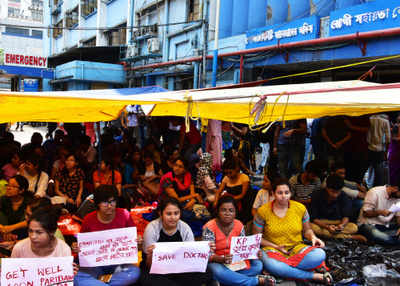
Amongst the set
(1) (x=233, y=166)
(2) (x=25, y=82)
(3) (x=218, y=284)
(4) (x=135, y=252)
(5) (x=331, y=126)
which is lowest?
(3) (x=218, y=284)

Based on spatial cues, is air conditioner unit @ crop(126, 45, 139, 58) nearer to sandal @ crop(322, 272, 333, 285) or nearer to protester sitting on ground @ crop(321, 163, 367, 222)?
protester sitting on ground @ crop(321, 163, 367, 222)

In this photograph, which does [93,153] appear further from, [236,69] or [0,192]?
[236,69]

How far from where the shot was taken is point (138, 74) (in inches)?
701

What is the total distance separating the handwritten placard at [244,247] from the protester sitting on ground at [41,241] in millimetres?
1451

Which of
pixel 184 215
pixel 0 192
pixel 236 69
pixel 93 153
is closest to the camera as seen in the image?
pixel 0 192

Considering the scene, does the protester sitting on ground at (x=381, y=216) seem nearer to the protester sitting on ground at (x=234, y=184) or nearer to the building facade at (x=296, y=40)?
the protester sitting on ground at (x=234, y=184)

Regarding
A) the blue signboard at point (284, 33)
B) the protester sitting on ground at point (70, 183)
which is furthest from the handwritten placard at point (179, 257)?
the blue signboard at point (284, 33)

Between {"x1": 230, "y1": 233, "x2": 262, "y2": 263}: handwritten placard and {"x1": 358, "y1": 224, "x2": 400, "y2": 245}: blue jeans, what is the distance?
1.90 m

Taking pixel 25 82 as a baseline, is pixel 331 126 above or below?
below

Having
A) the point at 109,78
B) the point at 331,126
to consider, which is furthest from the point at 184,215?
the point at 109,78

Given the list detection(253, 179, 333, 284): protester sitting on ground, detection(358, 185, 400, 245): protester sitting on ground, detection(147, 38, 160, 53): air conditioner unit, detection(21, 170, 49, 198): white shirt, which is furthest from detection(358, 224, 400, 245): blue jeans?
detection(147, 38, 160, 53): air conditioner unit

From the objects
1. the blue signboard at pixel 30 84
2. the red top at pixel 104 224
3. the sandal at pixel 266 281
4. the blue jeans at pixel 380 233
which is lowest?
the sandal at pixel 266 281

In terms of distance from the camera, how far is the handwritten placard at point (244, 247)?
3.45 m

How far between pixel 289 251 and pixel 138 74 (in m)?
15.2
